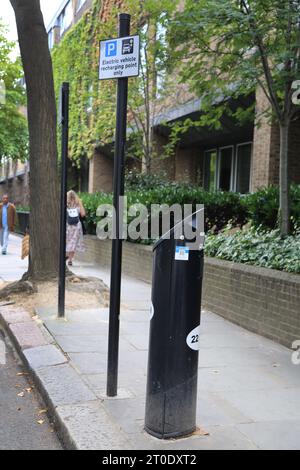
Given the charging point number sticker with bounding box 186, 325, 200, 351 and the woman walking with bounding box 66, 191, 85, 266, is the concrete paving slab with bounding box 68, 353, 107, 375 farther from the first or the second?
the woman walking with bounding box 66, 191, 85, 266

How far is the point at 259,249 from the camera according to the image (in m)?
7.36

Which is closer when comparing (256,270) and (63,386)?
(63,386)

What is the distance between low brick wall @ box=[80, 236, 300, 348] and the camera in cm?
593

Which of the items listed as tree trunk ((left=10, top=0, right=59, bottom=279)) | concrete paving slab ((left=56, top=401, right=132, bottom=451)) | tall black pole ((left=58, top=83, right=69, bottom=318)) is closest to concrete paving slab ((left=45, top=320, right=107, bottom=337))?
tall black pole ((left=58, top=83, right=69, bottom=318))

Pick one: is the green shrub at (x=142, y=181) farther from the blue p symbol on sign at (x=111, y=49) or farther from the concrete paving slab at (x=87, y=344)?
the blue p symbol on sign at (x=111, y=49)

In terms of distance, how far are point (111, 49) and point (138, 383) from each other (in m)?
2.84

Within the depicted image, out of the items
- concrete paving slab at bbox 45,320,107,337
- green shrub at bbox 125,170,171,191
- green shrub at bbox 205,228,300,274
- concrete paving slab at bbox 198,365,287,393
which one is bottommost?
concrete paving slab at bbox 198,365,287,393

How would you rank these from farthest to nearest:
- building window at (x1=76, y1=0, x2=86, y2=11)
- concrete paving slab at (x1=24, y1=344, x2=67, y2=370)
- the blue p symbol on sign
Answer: building window at (x1=76, y1=0, x2=86, y2=11) → concrete paving slab at (x1=24, y1=344, x2=67, y2=370) → the blue p symbol on sign

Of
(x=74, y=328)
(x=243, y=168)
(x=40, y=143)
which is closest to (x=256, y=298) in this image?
(x=74, y=328)

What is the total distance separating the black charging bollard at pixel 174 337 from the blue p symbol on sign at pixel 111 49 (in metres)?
1.72

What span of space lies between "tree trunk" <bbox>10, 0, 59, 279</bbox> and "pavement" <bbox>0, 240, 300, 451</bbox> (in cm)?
111

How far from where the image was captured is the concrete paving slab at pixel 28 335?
5.95 m

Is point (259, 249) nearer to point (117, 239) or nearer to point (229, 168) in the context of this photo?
point (117, 239)

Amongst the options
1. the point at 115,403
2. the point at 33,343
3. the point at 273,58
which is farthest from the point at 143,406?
the point at 273,58
